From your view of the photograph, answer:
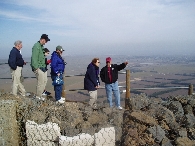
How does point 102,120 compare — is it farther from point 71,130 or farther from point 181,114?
point 181,114

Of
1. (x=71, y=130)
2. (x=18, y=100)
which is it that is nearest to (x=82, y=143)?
(x=71, y=130)

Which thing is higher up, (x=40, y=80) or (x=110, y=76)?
(x=110, y=76)

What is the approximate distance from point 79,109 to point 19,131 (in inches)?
63.2

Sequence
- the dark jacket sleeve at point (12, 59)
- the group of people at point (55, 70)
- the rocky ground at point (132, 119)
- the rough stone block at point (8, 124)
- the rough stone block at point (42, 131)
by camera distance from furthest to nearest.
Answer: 1. the dark jacket sleeve at point (12, 59)
2. the group of people at point (55, 70)
3. the rough stone block at point (8, 124)
4. the rough stone block at point (42, 131)
5. the rocky ground at point (132, 119)

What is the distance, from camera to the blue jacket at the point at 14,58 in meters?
6.51

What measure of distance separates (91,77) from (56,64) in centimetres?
117

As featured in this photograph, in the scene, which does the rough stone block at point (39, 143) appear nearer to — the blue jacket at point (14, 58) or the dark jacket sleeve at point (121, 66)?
the blue jacket at point (14, 58)

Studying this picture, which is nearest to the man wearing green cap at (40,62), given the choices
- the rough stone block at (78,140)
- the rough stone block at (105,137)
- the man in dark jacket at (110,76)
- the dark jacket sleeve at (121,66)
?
the man in dark jacket at (110,76)

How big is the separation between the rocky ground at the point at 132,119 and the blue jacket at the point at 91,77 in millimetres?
1110

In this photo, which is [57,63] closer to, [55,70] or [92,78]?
Result: [55,70]

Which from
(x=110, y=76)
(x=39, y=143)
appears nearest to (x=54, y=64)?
(x=110, y=76)

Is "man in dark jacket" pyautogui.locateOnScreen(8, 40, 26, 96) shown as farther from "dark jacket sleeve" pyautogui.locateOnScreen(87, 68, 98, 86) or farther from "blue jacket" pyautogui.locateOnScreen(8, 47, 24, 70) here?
"dark jacket sleeve" pyautogui.locateOnScreen(87, 68, 98, 86)

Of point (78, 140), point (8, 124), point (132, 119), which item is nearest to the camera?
point (78, 140)

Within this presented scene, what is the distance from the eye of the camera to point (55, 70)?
625cm
